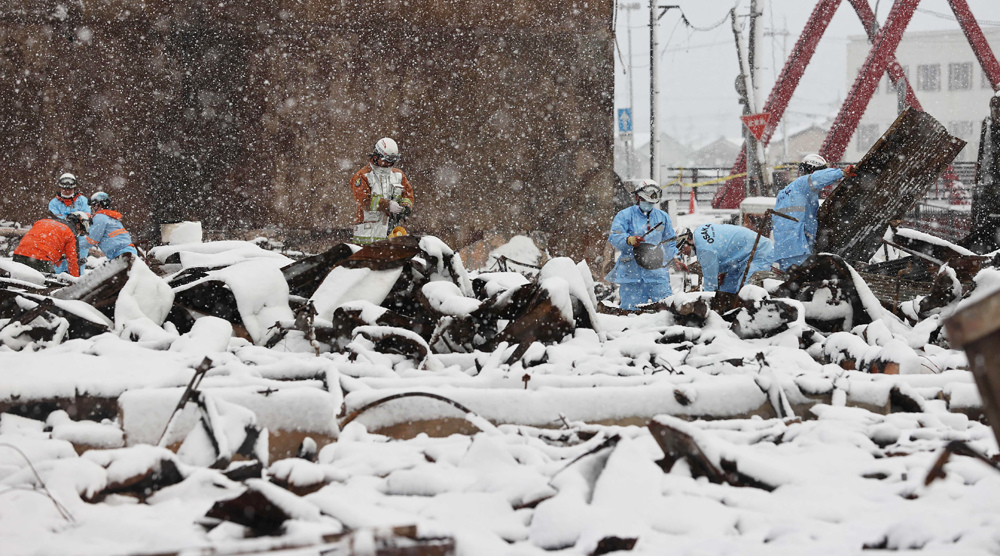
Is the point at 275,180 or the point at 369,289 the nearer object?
the point at 369,289

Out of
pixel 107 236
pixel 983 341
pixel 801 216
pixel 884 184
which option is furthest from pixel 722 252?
pixel 983 341

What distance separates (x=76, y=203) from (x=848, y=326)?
366 inches

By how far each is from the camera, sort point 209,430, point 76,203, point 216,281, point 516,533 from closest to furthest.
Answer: point 516,533 → point 209,430 → point 216,281 → point 76,203

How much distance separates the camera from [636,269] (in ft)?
24.9

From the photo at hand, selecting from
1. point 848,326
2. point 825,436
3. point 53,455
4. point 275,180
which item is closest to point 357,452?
point 53,455

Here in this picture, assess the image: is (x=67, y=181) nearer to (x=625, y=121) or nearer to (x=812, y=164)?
(x=812, y=164)

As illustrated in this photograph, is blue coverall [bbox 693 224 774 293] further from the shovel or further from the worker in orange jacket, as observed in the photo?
the worker in orange jacket

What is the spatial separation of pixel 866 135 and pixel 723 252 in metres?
55.1

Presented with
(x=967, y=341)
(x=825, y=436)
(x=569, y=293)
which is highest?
(x=967, y=341)

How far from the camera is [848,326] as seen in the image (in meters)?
3.48

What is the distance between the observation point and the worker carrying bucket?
803 cm

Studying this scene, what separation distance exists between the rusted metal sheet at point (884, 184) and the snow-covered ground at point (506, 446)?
16.1ft

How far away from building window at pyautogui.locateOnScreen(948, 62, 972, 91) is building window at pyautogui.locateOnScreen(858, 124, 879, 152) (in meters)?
5.97

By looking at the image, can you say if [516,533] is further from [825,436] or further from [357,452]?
[825,436]
